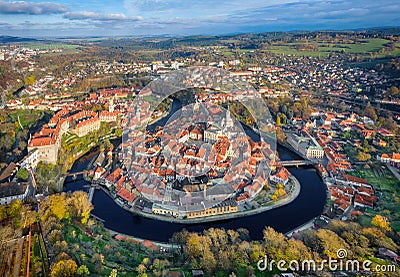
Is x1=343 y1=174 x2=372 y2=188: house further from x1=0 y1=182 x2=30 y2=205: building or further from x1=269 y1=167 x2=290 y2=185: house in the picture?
x1=0 y1=182 x2=30 y2=205: building

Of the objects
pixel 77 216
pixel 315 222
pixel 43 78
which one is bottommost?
pixel 315 222

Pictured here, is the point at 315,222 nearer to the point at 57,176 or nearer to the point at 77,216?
the point at 77,216

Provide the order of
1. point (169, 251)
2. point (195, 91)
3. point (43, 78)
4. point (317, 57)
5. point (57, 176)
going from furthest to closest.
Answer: point (317, 57) < point (43, 78) < point (195, 91) < point (57, 176) < point (169, 251)

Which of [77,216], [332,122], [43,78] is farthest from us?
[43,78]

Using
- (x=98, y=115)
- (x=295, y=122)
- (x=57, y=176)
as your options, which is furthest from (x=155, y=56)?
(x=57, y=176)

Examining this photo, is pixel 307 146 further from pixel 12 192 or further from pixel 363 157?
pixel 12 192

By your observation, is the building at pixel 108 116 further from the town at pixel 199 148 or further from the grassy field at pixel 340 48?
the grassy field at pixel 340 48
